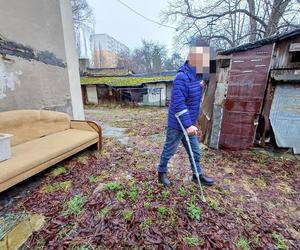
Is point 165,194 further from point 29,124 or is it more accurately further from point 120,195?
point 29,124

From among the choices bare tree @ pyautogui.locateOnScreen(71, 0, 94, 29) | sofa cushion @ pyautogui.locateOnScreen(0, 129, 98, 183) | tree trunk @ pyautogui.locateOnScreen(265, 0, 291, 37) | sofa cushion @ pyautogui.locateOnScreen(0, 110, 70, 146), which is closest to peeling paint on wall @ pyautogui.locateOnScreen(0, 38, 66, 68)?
sofa cushion @ pyautogui.locateOnScreen(0, 110, 70, 146)

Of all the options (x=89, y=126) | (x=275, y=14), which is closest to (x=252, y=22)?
(x=275, y=14)

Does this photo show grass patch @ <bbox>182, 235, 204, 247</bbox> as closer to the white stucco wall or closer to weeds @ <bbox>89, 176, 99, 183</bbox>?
weeds @ <bbox>89, 176, 99, 183</bbox>

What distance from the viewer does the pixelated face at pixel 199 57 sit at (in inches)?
81.1

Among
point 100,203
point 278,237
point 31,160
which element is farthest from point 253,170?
point 31,160

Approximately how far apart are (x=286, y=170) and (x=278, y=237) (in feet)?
6.36

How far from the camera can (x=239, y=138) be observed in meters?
4.11

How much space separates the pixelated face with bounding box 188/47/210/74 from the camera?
206 centimetres

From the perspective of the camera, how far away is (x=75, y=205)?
219 centimetres

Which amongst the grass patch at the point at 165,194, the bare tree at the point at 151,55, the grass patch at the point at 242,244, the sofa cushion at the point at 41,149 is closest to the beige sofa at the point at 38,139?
the sofa cushion at the point at 41,149

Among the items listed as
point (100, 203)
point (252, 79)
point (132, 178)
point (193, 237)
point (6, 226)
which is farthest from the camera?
point (252, 79)

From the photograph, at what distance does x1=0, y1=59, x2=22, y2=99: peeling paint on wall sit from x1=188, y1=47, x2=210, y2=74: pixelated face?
120 inches

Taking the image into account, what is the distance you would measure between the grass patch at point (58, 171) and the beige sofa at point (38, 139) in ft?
0.82

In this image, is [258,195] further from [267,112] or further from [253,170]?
[267,112]
